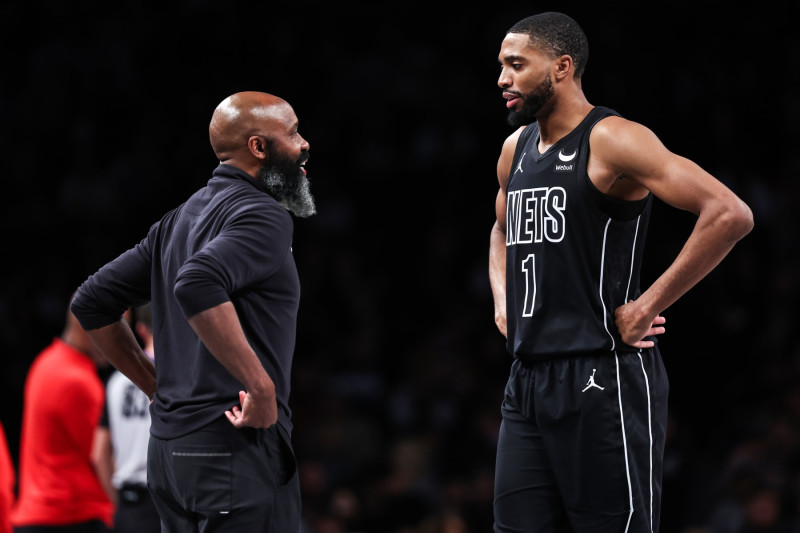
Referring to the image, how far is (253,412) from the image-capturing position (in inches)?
114

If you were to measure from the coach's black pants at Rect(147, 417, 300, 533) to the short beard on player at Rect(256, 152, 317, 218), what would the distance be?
0.68 meters

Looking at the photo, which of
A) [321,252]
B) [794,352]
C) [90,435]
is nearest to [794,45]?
[794,352]

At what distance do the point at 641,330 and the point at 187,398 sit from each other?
1308mm

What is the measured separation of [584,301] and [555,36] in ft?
2.73

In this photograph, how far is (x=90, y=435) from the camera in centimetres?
505

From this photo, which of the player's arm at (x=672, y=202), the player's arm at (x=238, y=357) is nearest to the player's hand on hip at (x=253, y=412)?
the player's arm at (x=238, y=357)

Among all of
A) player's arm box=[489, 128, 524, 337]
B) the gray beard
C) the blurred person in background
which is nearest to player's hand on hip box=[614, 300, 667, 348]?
player's arm box=[489, 128, 524, 337]

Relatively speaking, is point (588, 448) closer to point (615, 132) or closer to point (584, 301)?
point (584, 301)

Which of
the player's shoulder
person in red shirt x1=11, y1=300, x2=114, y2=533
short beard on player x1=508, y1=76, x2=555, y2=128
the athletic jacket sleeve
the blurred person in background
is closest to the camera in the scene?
the athletic jacket sleeve

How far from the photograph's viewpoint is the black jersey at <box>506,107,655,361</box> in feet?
10.5

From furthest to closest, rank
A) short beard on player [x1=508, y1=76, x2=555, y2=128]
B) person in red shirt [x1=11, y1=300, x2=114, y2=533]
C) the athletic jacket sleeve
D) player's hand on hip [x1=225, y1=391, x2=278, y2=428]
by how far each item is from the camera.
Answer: person in red shirt [x1=11, y1=300, x2=114, y2=533] < short beard on player [x1=508, y1=76, x2=555, y2=128] < player's hand on hip [x1=225, y1=391, x2=278, y2=428] < the athletic jacket sleeve

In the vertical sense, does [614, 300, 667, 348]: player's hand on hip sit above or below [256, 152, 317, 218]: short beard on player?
below

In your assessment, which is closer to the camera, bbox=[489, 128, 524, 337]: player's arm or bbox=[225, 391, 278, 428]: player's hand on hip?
bbox=[225, 391, 278, 428]: player's hand on hip

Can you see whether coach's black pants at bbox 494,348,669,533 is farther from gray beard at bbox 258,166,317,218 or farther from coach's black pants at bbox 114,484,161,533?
coach's black pants at bbox 114,484,161,533
